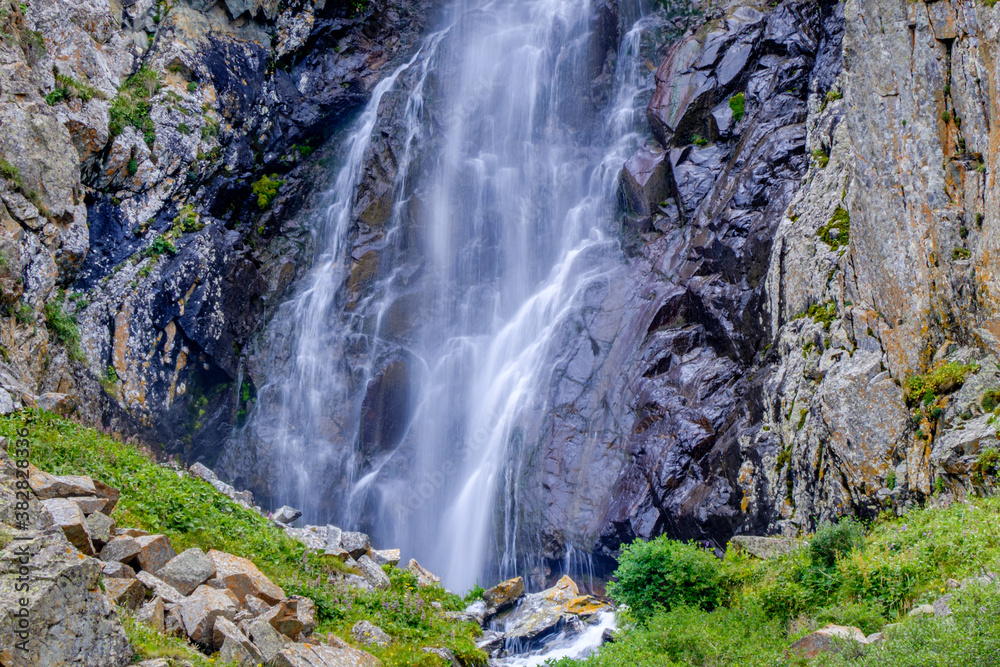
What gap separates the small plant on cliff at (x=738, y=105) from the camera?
1994 centimetres

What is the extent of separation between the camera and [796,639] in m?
7.46

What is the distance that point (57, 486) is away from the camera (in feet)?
26.6

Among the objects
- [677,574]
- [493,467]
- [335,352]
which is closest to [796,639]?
[677,574]

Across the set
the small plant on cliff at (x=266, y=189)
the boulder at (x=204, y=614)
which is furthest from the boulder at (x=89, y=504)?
the small plant on cliff at (x=266, y=189)

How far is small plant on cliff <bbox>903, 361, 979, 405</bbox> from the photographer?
9.63 m

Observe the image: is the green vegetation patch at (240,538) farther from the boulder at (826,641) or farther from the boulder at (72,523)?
the boulder at (826,641)

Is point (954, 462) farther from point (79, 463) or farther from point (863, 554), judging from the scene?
point (79, 463)

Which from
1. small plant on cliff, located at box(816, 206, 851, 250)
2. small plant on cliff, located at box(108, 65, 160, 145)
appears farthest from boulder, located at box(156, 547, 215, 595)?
small plant on cliff, located at box(108, 65, 160, 145)

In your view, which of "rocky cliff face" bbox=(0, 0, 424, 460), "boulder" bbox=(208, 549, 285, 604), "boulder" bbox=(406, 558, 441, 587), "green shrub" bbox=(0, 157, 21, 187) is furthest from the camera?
"rocky cliff face" bbox=(0, 0, 424, 460)

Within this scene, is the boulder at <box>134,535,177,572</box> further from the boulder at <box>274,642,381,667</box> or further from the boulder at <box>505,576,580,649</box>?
the boulder at <box>505,576,580,649</box>

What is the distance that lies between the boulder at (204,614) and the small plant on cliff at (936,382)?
31.9ft

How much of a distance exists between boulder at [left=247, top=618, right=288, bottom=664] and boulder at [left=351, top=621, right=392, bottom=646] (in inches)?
75.8

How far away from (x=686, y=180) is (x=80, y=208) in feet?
56.9

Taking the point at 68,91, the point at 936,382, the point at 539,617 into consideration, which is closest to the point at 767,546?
the point at 936,382
